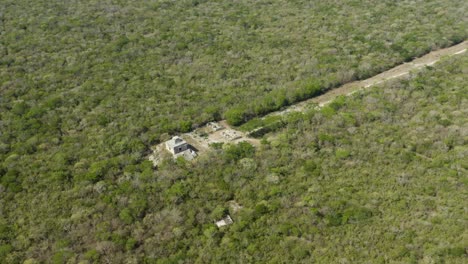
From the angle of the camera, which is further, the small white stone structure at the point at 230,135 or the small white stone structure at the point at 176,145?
the small white stone structure at the point at 230,135

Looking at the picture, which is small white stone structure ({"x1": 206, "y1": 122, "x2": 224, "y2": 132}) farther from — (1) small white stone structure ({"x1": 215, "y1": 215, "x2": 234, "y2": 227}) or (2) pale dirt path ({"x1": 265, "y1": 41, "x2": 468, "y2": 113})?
(1) small white stone structure ({"x1": 215, "y1": 215, "x2": 234, "y2": 227})

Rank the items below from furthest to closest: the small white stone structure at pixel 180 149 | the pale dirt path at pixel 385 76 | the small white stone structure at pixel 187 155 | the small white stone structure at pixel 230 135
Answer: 1. the pale dirt path at pixel 385 76
2. the small white stone structure at pixel 230 135
3. the small white stone structure at pixel 180 149
4. the small white stone structure at pixel 187 155

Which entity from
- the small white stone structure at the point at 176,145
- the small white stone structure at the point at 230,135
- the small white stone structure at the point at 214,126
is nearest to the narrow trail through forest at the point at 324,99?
the small white stone structure at the point at 230,135

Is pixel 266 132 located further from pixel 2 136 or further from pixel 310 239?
pixel 2 136

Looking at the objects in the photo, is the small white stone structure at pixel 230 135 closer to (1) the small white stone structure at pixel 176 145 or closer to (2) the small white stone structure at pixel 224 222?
(1) the small white stone structure at pixel 176 145

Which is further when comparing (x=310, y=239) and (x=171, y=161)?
(x=171, y=161)

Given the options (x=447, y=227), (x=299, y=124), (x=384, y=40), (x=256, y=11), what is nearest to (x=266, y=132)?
(x=299, y=124)

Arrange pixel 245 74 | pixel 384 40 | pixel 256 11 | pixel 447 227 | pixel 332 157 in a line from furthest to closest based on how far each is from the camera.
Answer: pixel 256 11
pixel 384 40
pixel 245 74
pixel 332 157
pixel 447 227
